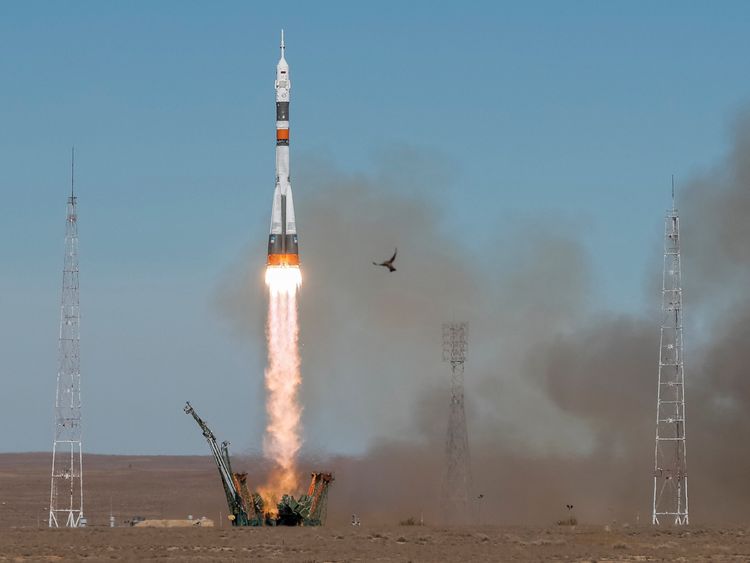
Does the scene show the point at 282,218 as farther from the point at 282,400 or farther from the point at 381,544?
the point at 381,544

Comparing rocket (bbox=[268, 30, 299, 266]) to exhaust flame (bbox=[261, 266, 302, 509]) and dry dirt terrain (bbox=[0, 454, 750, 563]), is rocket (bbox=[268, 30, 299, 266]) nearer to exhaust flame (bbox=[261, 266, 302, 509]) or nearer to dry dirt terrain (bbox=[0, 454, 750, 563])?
exhaust flame (bbox=[261, 266, 302, 509])


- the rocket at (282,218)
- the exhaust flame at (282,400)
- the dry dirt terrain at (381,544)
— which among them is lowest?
the dry dirt terrain at (381,544)

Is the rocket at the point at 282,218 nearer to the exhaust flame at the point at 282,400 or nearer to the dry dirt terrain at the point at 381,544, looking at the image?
the exhaust flame at the point at 282,400

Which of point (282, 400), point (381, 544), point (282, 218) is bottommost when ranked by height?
point (381, 544)

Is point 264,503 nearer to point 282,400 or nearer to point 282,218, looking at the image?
point 282,400

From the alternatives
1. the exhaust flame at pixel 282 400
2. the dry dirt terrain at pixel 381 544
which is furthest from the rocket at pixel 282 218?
the dry dirt terrain at pixel 381 544

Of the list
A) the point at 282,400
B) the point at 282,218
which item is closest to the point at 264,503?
the point at 282,400

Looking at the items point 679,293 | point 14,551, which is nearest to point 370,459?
point 679,293

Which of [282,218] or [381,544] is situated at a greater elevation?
[282,218]

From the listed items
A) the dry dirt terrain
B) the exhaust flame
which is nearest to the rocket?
the exhaust flame

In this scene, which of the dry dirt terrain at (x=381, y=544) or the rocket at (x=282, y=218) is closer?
the dry dirt terrain at (x=381, y=544)

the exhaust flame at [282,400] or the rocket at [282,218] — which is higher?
the rocket at [282,218]

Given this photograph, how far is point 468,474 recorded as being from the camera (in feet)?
405

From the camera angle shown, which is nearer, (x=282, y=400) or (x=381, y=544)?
(x=381, y=544)
